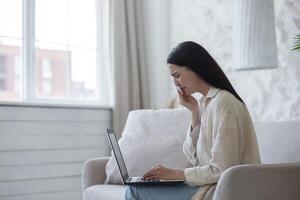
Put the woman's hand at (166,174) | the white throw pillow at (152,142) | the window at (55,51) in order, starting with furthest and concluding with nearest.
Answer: the window at (55,51)
the white throw pillow at (152,142)
the woman's hand at (166,174)

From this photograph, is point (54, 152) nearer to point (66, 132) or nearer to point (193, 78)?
point (66, 132)

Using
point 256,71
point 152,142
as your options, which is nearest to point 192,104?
point 152,142

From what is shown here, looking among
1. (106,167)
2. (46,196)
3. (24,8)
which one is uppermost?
(24,8)

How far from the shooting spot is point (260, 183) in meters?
1.58

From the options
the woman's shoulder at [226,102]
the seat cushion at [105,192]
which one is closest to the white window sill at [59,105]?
the seat cushion at [105,192]

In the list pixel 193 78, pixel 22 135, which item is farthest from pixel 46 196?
pixel 193 78

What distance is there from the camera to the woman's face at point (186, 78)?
1.71 m

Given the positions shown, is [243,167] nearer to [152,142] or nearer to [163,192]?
[163,192]

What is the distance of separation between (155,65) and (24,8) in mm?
1083

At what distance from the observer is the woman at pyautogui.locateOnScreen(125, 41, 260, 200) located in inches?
60.9

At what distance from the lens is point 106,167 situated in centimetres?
250

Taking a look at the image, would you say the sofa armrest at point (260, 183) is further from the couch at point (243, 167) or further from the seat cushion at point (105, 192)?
the seat cushion at point (105, 192)

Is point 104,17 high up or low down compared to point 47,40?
up

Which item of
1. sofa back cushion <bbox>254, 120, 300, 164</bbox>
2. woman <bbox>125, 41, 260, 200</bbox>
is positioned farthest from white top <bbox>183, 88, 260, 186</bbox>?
sofa back cushion <bbox>254, 120, 300, 164</bbox>
